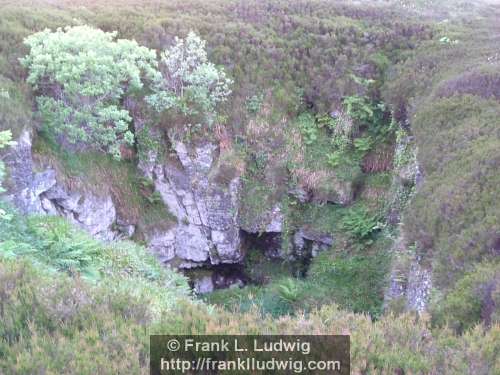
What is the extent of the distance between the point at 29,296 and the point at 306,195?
1247cm

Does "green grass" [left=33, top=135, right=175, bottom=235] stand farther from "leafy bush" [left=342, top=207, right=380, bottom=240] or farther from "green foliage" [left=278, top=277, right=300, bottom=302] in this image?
"leafy bush" [left=342, top=207, right=380, bottom=240]

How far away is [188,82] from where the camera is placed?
16.9 m

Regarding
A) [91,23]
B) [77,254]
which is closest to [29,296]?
[77,254]

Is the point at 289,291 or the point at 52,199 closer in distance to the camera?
the point at 289,291

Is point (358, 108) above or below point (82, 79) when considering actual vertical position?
below

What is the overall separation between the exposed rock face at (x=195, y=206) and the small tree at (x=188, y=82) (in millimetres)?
1399

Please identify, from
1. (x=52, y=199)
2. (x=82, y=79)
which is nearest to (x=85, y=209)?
(x=52, y=199)

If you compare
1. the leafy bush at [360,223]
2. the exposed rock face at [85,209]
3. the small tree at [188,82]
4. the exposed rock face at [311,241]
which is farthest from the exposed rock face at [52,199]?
the leafy bush at [360,223]

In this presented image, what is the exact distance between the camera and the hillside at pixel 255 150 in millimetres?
11469

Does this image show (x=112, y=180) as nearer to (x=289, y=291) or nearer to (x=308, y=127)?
(x=289, y=291)

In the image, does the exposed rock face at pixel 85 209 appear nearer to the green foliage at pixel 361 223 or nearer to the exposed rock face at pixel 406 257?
the green foliage at pixel 361 223

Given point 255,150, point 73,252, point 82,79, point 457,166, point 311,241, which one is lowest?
point 311,241

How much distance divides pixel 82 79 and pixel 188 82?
3.79m

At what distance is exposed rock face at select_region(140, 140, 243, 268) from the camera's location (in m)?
17.2
